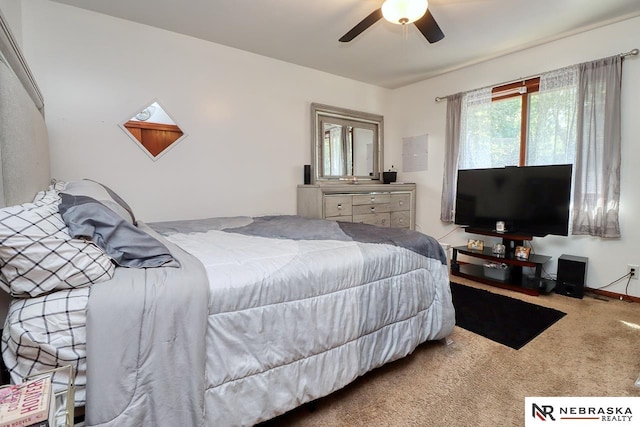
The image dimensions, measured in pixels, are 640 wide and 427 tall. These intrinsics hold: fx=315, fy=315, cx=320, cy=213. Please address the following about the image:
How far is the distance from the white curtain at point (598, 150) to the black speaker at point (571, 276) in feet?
1.10

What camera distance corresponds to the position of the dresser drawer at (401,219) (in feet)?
14.2

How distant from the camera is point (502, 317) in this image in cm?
257

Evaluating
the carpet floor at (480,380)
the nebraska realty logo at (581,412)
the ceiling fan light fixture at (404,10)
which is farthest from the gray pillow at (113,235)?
the ceiling fan light fixture at (404,10)

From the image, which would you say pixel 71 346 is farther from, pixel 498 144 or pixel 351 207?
pixel 498 144

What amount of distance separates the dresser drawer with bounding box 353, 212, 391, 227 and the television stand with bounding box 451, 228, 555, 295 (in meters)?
0.93

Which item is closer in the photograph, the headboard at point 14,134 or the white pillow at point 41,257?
the white pillow at point 41,257

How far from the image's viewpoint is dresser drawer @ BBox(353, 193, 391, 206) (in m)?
3.91

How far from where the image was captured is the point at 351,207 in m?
3.86

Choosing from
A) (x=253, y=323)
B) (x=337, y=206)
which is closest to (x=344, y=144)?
(x=337, y=206)

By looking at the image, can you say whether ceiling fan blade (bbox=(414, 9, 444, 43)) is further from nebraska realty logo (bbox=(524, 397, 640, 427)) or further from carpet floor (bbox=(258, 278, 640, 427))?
nebraska realty logo (bbox=(524, 397, 640, 427))

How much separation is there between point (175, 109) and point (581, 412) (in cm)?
360

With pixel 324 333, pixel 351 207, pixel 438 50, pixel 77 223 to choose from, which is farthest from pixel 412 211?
pixel 77 223

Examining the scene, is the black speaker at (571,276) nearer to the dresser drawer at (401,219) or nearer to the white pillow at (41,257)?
the dresser drawer at (401,219)

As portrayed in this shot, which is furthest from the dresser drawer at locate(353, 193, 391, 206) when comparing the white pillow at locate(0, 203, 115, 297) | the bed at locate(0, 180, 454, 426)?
the white pillow at locate(0, 203, 115, 297)
